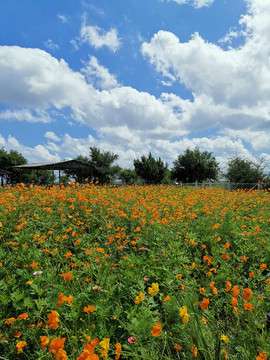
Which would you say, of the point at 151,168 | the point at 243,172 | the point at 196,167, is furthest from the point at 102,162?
the point at 243,172

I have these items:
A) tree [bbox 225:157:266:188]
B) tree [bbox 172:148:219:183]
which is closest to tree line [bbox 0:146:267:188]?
tree [bbox 172:148:219:183]

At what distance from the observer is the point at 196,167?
39406 millimetres

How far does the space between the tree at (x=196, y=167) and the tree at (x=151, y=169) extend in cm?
285

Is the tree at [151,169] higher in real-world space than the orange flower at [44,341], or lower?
higher

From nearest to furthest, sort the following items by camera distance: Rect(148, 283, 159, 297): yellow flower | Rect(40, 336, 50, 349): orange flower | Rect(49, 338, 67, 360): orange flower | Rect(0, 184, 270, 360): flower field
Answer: Rect(49, 338, 67, 360): orange flower → Rect(40, 336, 50, 349): orange flower → Rect(148, 283, 159, 297): yellow flower → Rect(0, 184, 270, 360): flower field

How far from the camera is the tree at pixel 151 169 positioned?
38.9 m

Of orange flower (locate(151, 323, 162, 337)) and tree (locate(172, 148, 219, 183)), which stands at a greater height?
tree (locate(172, 148, 219, 183))

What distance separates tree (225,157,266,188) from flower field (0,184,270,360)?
2000 centimetres

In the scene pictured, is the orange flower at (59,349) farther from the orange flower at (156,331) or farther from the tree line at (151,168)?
the tree line at (151,168)

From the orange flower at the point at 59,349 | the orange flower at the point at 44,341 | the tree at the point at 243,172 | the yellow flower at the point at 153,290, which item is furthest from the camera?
the tree at the point at 243,172

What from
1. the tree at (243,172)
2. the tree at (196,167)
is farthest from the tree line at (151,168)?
the tree at (243,172)

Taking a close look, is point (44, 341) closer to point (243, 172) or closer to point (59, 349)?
point (59, 349)

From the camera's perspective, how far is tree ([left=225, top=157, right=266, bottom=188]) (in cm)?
2227

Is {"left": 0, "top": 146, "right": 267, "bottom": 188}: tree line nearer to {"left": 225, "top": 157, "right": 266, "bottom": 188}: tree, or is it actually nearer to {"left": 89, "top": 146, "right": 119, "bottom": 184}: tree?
{"left": 89, "top": 146, "right": 119, "bottom": 184}: tree
